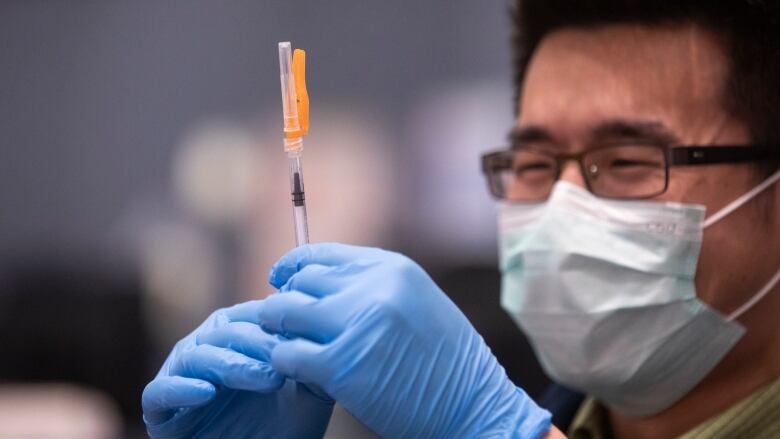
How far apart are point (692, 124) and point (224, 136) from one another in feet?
7.44

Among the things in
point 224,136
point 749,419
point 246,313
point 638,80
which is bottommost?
point 749,419

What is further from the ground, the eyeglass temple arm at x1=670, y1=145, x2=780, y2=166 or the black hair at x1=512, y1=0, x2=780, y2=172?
the black hair at x1=512, y1=0, x2=780, y2=172

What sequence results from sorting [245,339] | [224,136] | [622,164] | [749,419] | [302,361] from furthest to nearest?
[224,136] → [622,164] → [749,419] → [245,339] → [302,361]

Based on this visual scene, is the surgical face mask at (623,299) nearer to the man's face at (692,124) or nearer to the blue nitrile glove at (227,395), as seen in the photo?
the man's face at (692,124)

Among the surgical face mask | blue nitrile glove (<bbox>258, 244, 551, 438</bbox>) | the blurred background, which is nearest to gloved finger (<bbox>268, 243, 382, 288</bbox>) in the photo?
blue nitrile glove (<bbox>258, 244, 551, 438</bbox>)

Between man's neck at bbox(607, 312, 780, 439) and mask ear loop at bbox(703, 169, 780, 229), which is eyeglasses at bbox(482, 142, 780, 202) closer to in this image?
mask ear loop at bbox(703, 169, 780, 229)

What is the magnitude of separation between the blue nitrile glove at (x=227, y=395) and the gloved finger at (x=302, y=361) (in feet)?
0.18

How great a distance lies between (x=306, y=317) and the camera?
987 millimetres

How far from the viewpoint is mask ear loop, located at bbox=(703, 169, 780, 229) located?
4.77ft

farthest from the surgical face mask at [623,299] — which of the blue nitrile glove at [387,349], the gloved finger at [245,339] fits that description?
→ the gloved finger at [245,339]

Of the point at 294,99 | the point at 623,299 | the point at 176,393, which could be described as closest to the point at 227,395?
the point at 176,393

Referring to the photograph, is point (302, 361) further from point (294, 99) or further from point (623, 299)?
point (623, 299)

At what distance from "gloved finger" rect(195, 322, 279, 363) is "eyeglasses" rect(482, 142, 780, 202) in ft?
2.39

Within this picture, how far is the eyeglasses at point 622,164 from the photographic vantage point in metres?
1.46
